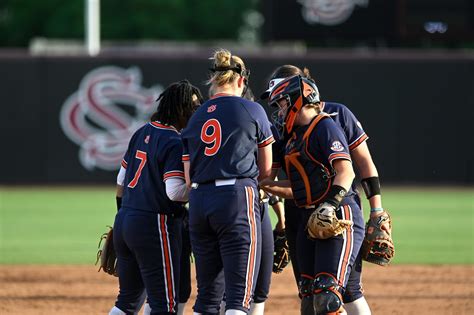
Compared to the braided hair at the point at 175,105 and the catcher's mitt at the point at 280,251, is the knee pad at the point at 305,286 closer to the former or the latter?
the catcher's mitt at the point at 280,251

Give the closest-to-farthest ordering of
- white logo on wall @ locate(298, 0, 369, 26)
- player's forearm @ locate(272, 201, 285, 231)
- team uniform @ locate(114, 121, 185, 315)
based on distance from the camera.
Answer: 1. team uniform @ locate(114, 121, 185, 315)
2. player's forearm @ locate(272, 201, 285, 231)
3. white logo on wall @ locate(298, 0, 369, 26)

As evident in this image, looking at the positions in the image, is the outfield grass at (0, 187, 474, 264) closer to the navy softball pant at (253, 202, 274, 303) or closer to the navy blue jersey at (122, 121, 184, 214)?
the navy softball pant at (253, 202, 274, 303)

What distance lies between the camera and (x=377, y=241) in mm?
6312

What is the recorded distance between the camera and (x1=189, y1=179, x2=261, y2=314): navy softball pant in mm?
5645

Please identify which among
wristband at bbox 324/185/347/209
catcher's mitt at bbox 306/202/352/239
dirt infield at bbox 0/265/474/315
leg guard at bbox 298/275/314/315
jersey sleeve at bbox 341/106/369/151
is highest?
jersey sleeve at bbox 341/106/369/151

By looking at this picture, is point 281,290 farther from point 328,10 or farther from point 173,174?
point 328,10

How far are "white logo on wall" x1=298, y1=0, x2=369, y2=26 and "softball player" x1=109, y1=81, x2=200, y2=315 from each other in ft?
40.5

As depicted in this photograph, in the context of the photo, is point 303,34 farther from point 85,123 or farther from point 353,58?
point 85,123

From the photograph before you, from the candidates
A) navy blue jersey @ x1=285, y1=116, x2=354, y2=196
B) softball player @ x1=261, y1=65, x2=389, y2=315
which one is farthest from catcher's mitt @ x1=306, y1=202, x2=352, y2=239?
softball player @ x1=261, y1=65, x2=389, y2=315

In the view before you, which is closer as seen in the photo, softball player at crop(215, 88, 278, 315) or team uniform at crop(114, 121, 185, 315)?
team uniform at crop(114, 121, 185, 315)

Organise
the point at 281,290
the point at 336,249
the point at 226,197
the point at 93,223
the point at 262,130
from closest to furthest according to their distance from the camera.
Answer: the point at 226,197
the point at 262,130
the point at 336,249
the point at 281,290
the point at 93,223

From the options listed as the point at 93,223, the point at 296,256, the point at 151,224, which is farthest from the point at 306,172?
the point at 93,223

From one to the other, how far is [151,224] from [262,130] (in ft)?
2.93

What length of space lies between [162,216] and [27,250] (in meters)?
6.68
